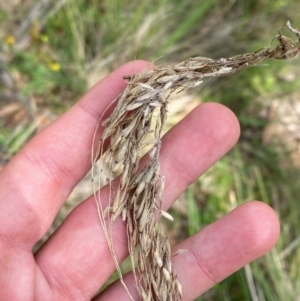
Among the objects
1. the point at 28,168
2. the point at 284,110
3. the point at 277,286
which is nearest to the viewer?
the point at 28,168

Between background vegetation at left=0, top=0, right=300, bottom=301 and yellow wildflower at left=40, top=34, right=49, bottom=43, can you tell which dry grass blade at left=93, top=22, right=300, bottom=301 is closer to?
background vegetation at left=0, top=0, right=300, bottom=301

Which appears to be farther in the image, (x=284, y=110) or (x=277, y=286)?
(x=284, y=110)

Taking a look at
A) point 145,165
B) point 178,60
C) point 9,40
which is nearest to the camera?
point 145,165

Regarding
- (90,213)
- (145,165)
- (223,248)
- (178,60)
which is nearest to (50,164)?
(90,213)

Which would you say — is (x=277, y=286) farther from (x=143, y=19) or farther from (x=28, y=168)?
(x=143, y=19)

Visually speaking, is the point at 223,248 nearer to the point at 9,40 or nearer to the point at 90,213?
the point at 90,213

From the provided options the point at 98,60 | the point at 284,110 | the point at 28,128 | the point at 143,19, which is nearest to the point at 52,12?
the point at 98,60

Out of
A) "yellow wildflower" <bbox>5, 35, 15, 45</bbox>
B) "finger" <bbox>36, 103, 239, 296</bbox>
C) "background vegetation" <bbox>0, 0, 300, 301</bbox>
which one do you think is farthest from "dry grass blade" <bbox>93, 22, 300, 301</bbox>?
"yellow wildflower" <bbox>5, 35, 15, 45</bbox>
